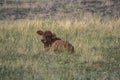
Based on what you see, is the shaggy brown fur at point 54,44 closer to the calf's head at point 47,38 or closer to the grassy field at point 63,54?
the calf's head at point 47,38

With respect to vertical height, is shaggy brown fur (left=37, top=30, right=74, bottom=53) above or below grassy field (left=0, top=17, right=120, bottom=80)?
above

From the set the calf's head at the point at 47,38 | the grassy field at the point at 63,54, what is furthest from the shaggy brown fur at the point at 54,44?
the grassy field at the point at 63,54

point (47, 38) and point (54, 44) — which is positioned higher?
point (47, 38)

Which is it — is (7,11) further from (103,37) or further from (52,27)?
(103,37)

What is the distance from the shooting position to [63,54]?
29.3 ft

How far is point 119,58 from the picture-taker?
29.0 feet

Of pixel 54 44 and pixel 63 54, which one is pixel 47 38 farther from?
pixel 63 54

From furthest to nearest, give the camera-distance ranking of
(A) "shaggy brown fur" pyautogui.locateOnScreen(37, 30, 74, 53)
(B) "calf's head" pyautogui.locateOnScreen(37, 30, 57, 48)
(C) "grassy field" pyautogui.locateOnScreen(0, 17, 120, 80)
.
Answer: (B) "calf's head" pyautogui.locateOnScreen(37, 30, 57, 48) → (A) "shaggy brown fur" pyautogui.locateOnScreen(37, 30, 74, 53) → (C) "grassy field" pyautogui.locateOnScreen(0, 17, 120, 80)

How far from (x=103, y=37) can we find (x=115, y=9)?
6874 millimetres

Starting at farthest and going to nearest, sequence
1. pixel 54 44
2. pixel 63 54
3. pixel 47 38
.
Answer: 1. pixel 47 38
2. pixel 54 44
3. pixel 63 54

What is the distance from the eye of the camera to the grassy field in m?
7.50

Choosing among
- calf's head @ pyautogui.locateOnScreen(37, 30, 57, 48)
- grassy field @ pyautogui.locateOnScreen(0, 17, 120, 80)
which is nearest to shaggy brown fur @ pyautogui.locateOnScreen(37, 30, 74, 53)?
calf's head @ pyautogui.locateOnScreen(37, 30, 57, 48)

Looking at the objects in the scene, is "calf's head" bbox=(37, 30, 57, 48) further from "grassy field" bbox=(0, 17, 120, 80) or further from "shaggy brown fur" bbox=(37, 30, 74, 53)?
"grassy field" bbox=(0, 17, 120, 80)

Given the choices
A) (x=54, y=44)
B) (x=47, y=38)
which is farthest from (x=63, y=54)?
(x=47, y=38)
